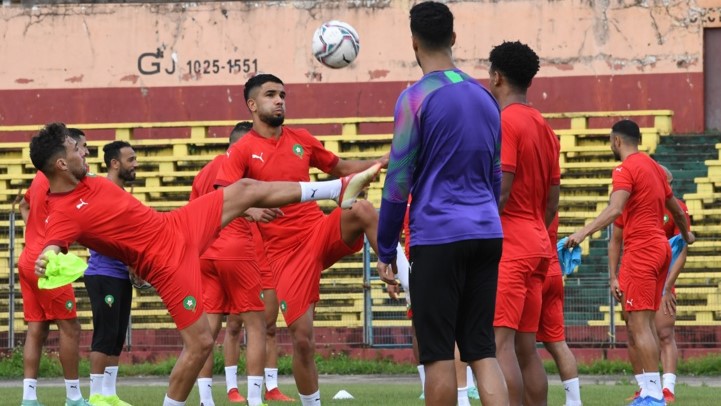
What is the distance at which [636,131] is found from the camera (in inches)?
495

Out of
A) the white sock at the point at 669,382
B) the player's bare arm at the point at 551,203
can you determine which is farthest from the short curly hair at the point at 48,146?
the white sock at the point at 669,382

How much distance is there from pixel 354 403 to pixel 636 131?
12.5ft

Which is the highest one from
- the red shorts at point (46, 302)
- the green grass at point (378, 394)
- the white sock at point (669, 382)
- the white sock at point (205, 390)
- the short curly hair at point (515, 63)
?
the short curly hair at point (515, 63)

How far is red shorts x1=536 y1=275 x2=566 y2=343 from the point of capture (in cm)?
973

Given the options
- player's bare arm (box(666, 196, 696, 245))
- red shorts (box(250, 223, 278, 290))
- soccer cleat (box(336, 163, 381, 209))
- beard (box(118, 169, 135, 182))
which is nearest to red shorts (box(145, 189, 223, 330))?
soccer cleat (box(336, 163, 381, 209))

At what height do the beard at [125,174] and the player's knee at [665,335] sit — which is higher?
the beard at [125,174]

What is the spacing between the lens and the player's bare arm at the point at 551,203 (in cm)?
938

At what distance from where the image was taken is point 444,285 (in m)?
7.31

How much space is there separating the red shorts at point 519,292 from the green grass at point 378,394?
4061 millimetres

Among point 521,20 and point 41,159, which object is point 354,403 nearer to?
point 41,159

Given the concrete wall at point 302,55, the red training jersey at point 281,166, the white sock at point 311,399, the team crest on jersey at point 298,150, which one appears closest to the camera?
the white sock at point 311,399

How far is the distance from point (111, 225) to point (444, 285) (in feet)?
10.5

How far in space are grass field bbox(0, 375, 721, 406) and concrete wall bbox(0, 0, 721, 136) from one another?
11009 mm

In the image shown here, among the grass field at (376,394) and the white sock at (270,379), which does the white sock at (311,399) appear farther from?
the white sock at (270,379)
